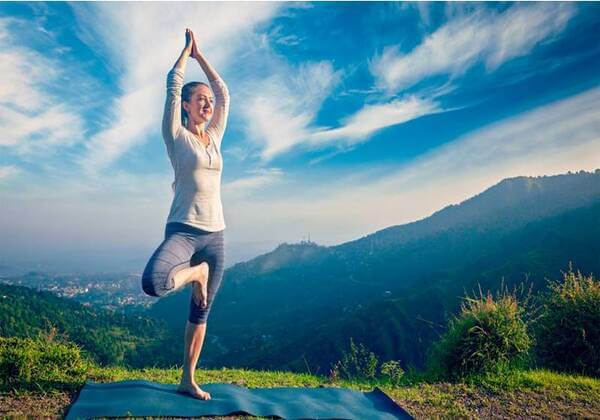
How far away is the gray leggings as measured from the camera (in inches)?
107

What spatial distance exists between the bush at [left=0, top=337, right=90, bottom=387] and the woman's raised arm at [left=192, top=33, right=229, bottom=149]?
106 inches

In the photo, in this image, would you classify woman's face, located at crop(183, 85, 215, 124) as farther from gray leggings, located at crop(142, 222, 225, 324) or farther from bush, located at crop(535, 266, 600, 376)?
bush, located at crop(535, 266, 600, 376)

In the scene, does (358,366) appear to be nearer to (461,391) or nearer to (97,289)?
(461,391)

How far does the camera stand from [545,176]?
12038 cm

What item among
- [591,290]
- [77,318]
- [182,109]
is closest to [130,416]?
[182,109]

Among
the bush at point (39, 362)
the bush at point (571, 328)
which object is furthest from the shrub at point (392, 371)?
the bush at point (39, 362)

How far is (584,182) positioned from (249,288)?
96.1 metres

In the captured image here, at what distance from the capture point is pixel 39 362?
3855 mm

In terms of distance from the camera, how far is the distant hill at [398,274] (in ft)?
186

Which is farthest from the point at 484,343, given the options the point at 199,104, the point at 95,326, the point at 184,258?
the point at 95,326

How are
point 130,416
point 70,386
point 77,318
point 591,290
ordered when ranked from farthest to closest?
point 77,318, point 591,290, point 70,386, point 130,416

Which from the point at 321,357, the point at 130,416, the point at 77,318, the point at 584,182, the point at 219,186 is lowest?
the point at 321,357

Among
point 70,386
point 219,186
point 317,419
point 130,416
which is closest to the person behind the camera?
point 130,416

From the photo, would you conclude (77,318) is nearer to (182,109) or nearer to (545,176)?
(182,109)
